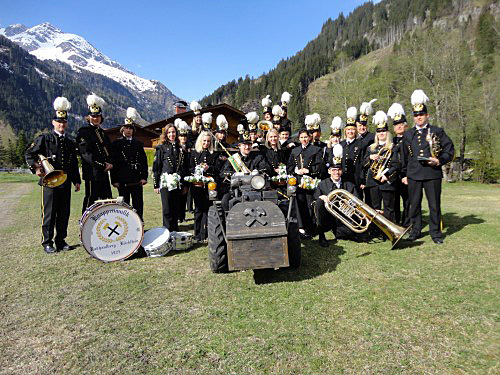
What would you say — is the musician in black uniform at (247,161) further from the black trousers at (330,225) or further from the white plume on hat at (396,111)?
the white plume on hat at (396,111)

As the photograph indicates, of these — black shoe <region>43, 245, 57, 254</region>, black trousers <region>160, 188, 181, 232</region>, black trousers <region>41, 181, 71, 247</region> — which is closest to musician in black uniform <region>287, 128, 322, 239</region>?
black trousers <region>160, 188, 181, 232</region>

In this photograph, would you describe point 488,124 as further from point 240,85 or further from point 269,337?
point 240,85

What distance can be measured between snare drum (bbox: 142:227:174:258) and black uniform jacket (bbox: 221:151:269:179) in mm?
1742

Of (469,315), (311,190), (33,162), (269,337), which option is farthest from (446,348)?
(33,162)

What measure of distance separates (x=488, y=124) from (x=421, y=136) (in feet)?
72.3

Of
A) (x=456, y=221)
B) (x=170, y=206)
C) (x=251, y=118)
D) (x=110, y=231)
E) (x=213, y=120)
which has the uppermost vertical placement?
(x=213, y=120)

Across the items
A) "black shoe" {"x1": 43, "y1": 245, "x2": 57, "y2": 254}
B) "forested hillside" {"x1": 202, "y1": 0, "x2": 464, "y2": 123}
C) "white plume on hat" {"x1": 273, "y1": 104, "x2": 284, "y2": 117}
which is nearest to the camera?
"black shoe" {"x1": 43, "y1": 245, "x2": 57, "y2": 254}

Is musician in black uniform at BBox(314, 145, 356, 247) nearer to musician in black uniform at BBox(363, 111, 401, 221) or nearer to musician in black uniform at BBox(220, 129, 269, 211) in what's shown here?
musician in black uniform at BBox(363, 111, 401, 221)

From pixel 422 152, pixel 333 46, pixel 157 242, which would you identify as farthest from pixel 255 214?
pixel 333 46

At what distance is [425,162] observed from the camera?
20.7ft

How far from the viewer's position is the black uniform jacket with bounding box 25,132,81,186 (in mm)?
5932

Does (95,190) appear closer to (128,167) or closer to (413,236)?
(128,167)

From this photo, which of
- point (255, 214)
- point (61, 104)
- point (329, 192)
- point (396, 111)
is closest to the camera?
point (255, 214)

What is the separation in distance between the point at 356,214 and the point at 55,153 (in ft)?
19.8
